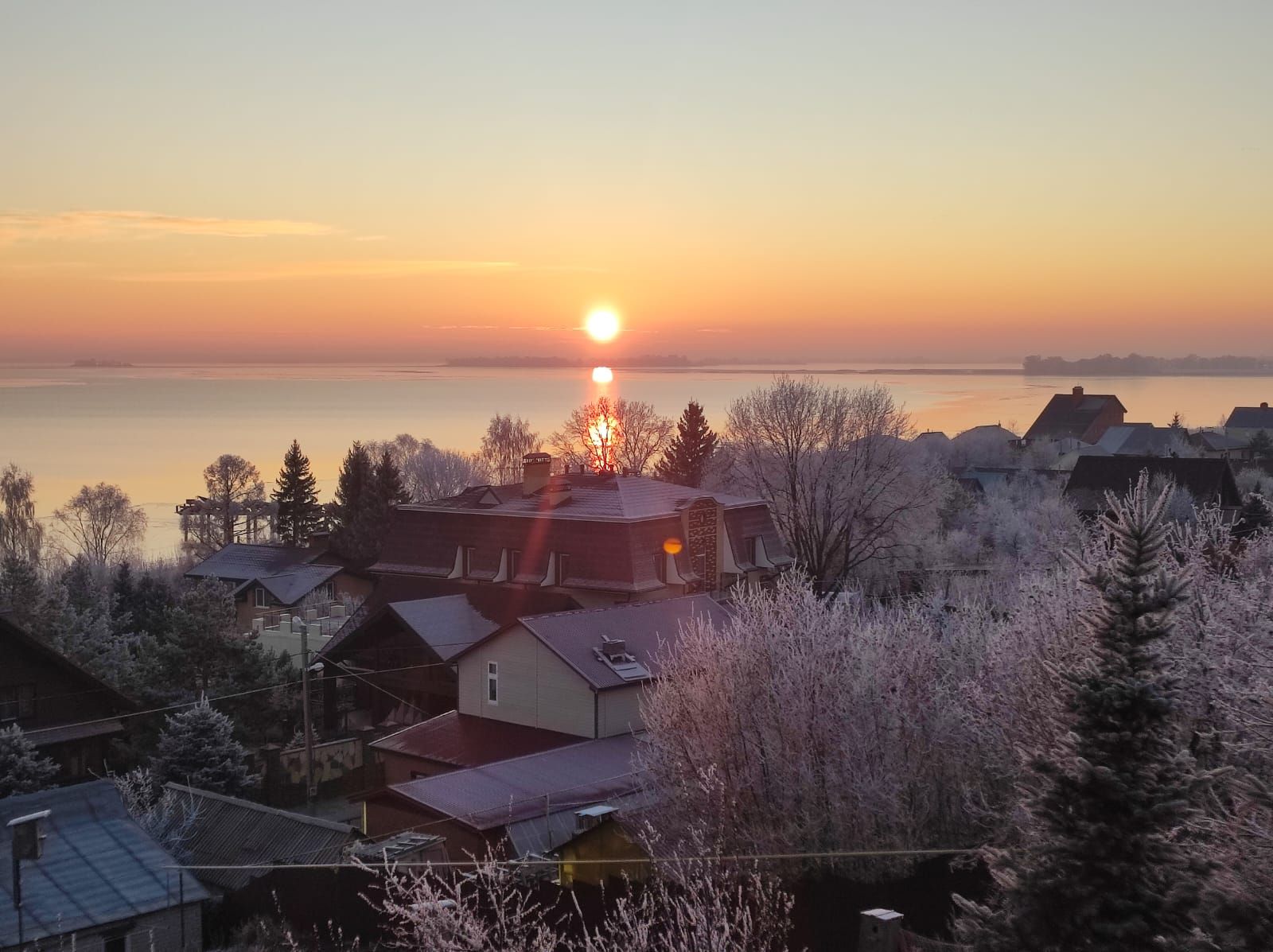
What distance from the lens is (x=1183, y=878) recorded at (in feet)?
29.9

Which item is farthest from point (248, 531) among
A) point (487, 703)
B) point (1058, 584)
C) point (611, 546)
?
point (1058, 584)

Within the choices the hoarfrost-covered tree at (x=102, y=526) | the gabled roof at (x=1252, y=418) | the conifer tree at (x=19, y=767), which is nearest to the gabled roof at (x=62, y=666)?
the conifer tree at (x=19, y=767)

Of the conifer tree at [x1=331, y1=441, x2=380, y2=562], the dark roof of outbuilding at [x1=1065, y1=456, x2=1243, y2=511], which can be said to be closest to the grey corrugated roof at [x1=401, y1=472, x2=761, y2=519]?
the conifer tree at [x1=331, y1=441, x2=380, y2=562]

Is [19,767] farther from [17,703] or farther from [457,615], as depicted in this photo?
[457,615]

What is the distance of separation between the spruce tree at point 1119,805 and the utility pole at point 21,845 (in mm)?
11745

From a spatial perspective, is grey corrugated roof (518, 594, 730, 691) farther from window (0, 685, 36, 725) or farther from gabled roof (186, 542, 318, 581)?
gabled roof (186, 542, 318, 581)

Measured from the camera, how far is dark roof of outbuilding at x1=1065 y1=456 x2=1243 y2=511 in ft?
171

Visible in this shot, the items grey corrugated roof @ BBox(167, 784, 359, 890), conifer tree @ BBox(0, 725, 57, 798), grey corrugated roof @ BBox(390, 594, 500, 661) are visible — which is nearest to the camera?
grey corrugated roof @ BBox(167, 784, 359, 890)

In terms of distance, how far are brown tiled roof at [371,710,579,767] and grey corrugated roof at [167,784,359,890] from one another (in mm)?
4349

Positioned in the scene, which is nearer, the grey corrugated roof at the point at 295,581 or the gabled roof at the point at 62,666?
the gabled roof at the point at 62,666

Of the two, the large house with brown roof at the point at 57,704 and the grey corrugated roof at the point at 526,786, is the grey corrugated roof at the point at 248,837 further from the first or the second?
the large house with brown roof at the point at 57,704

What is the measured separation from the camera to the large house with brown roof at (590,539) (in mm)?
33281

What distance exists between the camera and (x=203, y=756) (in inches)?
953

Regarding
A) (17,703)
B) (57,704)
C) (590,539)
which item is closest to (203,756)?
(57,704)
